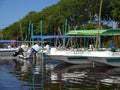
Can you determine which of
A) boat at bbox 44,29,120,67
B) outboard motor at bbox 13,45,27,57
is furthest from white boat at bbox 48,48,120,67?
outboard motor at bbox 13,45,27,57

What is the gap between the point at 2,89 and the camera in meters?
20.3

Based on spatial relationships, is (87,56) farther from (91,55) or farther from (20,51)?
(20,51)

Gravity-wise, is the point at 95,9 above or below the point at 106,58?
above

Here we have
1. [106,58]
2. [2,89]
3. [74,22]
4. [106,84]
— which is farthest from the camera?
[74,22]

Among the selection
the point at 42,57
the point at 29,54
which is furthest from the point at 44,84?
the point at 29,54

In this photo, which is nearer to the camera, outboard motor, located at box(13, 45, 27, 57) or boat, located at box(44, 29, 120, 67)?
boat, located at box(44, 29, 120, 67)

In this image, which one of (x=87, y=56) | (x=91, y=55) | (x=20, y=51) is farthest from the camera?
(x=20, y=51)

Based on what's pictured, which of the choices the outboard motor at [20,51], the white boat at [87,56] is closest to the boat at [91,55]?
the white boat at [87,56]

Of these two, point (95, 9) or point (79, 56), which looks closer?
point (79, 56)

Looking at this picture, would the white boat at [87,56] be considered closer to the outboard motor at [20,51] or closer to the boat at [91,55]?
the boat at [91,55]

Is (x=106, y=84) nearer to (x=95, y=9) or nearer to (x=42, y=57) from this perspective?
(x=42, y=57)

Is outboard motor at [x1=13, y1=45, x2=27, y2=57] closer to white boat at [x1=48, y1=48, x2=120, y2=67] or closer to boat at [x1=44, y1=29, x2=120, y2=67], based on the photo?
boat at [x1=44, y1=29, x2=120, y2=67]

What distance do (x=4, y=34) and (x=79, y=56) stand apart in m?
102

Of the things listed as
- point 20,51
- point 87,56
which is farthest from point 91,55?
point 20,51
